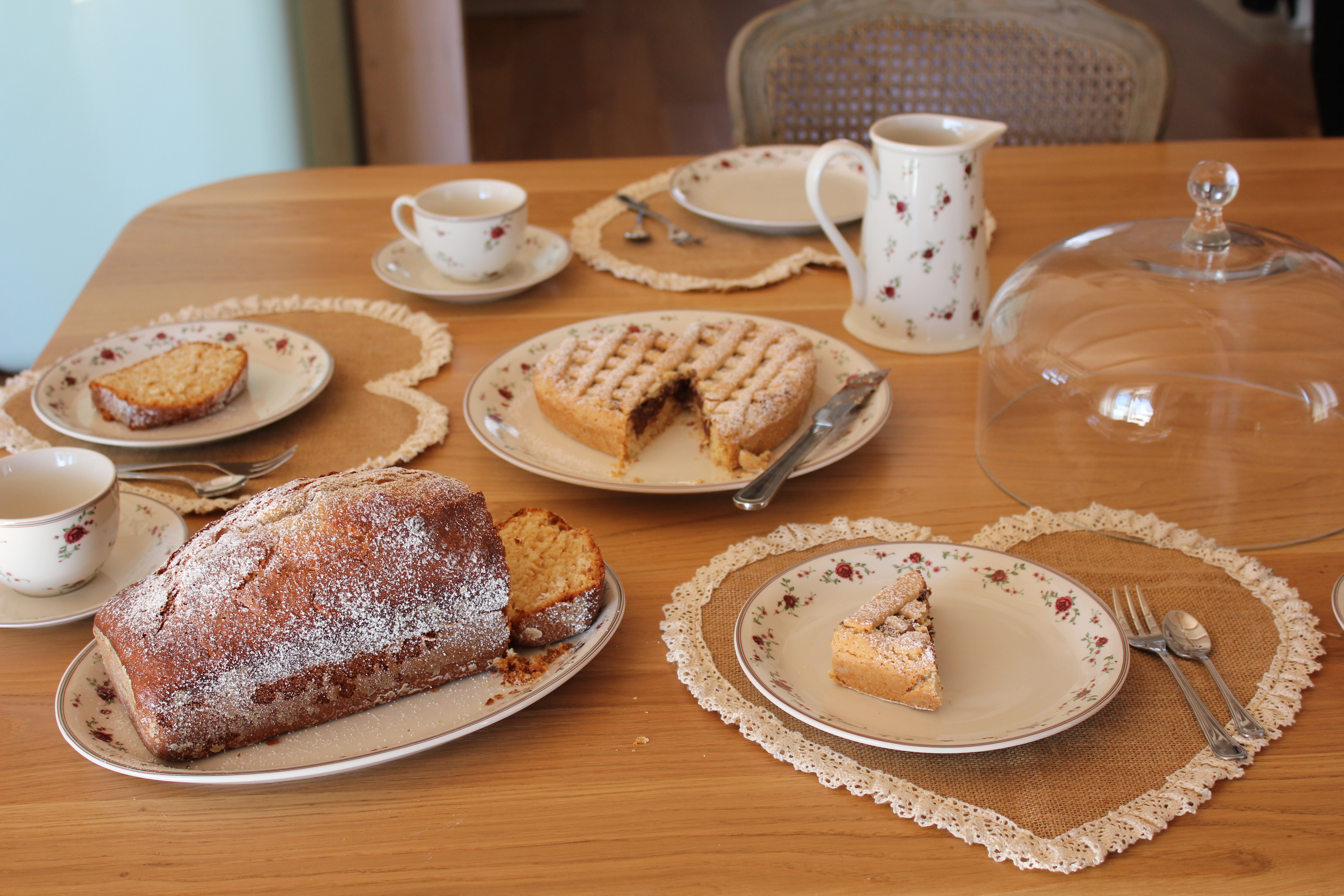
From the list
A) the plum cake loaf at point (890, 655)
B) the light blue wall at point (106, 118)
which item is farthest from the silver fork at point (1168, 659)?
the light blue wall at point (106, 118)

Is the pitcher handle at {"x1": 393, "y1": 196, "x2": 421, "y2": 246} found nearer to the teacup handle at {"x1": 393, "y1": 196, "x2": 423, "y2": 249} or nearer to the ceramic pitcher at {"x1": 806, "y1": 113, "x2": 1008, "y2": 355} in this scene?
the teacup handle at {"x1": 393, "y1": 196, "x2": 423, "y2": 249}

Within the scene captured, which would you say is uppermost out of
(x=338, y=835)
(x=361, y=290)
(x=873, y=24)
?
(x=873, y=24)

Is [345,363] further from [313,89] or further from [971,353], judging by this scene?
[313,89]

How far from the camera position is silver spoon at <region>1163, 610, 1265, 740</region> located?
697 millimetres

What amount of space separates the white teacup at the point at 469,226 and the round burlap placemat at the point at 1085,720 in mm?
596

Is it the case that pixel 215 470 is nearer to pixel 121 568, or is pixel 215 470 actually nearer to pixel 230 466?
pixel 230 466

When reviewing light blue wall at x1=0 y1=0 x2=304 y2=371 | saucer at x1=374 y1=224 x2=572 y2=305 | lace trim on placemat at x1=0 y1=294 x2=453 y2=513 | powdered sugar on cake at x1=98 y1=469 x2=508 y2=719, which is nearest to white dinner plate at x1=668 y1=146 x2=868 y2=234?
saucer at x1=374 y1=224 x2=572 y2=305

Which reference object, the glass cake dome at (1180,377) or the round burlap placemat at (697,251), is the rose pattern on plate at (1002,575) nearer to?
the glass cake dome at (1180,377)

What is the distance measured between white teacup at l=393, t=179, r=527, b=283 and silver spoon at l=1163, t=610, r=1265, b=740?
861 mm

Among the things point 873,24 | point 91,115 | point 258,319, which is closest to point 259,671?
point 258,319

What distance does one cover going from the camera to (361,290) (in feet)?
4.55

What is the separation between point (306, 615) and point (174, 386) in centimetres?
53

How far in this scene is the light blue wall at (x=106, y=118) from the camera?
2.25m

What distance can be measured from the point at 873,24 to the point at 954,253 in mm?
994
